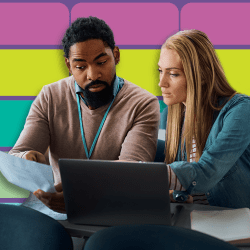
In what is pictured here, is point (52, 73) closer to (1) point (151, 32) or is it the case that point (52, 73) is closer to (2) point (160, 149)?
(1) point (151, 32)

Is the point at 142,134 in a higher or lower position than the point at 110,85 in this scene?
lower

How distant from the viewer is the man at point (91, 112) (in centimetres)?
135

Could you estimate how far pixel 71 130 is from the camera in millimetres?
1448

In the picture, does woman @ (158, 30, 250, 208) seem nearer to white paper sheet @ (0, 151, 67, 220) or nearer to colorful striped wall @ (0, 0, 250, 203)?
white paper sheet @ (0, 151, 67, 220)

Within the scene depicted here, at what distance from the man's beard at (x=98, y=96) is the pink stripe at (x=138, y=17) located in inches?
46.0

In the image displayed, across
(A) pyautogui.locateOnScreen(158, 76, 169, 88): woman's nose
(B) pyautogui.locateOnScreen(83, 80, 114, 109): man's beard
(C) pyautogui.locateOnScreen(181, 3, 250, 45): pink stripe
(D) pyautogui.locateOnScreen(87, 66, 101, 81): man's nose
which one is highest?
(C) pyautogui.locateOnScreen(181, 3, 250, 45): pink stripe

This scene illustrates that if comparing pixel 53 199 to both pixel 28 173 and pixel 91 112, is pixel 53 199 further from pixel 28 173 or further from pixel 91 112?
pixel 91 112

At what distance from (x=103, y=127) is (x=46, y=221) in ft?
2.26

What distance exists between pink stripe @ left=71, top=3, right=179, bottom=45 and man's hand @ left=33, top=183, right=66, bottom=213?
5.74 ft

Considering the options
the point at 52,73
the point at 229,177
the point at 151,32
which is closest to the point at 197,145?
the point at 229,177

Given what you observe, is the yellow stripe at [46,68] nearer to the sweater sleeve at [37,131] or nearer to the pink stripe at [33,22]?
the pink stripe at [33,22]

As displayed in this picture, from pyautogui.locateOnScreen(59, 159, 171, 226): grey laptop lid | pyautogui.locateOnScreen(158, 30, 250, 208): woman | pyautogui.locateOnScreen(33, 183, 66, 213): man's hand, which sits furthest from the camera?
pyautogui.locateOnScreen(158, 30, 250, 208): woman

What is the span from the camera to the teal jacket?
103cm

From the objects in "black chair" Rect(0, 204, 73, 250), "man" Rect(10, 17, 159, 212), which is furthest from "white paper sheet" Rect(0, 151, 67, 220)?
"man" Rect(10, 17, 159, 212)
